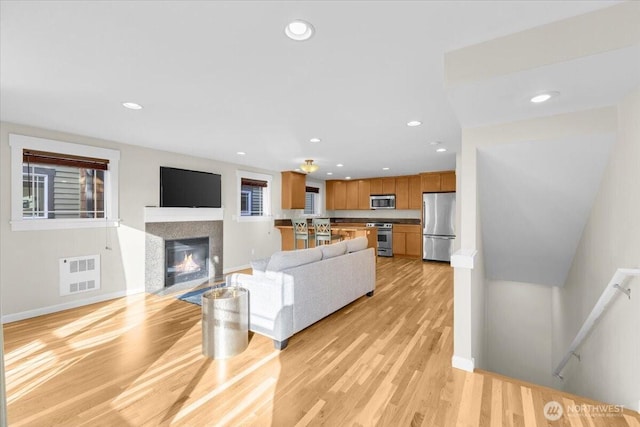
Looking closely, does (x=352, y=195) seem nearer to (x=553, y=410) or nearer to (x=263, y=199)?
(x=263, y=199)

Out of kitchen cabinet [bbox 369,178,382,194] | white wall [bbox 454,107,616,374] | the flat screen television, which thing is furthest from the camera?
kitchen cabinet [bbox 369,178,382,194]

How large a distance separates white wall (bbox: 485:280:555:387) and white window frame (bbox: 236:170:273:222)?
469cm

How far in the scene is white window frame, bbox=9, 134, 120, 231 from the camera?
3299 mm

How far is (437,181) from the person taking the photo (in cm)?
686

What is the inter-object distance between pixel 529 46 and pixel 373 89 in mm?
1079

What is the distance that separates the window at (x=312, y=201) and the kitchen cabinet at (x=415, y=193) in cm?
282

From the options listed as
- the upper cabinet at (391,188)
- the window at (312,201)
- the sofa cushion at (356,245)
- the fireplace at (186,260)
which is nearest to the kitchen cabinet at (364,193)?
the upper cabinet at (391,188)

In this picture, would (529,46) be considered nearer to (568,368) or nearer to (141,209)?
(568,368)

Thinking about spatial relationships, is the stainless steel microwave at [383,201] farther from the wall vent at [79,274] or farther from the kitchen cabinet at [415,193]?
the wall vent at [79,274]

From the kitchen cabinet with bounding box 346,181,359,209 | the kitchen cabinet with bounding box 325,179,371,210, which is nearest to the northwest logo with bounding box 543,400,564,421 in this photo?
the kitchen cabinet with bounding box 325,179,371,210

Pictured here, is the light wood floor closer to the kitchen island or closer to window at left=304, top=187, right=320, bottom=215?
the kitchen island

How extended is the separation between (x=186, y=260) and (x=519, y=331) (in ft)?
18.1

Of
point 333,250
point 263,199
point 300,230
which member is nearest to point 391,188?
point 300,230

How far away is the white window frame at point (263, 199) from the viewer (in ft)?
19.7
